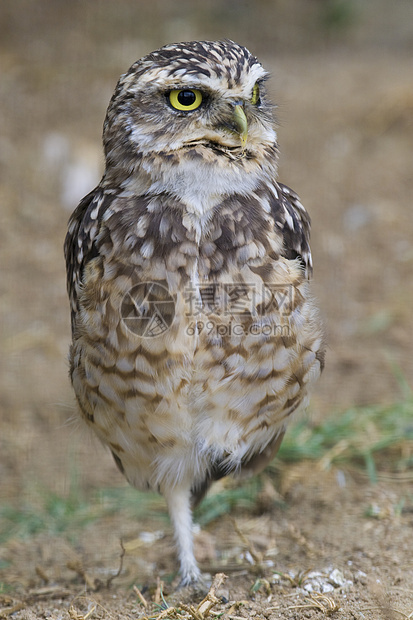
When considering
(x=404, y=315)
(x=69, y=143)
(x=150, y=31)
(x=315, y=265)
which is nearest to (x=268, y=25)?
(x=150, y=31)


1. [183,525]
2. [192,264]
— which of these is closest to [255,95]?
[192,264]

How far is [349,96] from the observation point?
734 cm

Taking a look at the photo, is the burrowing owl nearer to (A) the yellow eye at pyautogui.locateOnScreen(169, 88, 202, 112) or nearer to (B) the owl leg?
(A) the yellow eye at pyautogui.locateOnScreen(169, 88, 202, 112)

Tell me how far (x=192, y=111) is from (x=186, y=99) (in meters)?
0.05

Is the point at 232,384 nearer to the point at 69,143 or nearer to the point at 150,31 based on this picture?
the point at 69,143

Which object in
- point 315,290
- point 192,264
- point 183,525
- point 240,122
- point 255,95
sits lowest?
point 183,525

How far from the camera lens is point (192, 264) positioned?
8.34 ft
